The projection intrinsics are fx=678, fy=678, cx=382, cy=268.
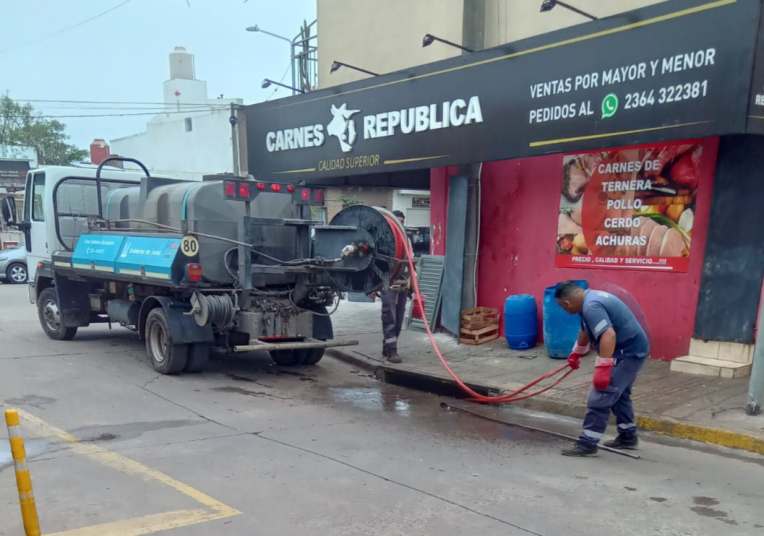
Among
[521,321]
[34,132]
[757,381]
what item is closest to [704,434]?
[757,381]

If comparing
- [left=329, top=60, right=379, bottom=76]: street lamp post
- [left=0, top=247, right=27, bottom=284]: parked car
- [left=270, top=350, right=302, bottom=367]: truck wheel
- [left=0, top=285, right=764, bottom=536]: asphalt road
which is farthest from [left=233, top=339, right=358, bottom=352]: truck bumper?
[left=0, top=247, right=27, bottom=284]: parked car

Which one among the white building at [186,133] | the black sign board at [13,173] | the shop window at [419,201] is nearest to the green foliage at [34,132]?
the white building at [186,133]

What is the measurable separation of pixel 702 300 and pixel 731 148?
1.73 meters

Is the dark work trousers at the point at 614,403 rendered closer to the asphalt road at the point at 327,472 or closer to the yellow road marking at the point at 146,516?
the asphalt road at the point at 327,472

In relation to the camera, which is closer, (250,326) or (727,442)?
(727,442)

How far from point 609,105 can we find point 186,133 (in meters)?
35.1

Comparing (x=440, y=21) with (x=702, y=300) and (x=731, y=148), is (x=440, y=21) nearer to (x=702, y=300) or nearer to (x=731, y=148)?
(x=731, y=148)

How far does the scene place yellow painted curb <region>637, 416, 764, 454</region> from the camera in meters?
5.64

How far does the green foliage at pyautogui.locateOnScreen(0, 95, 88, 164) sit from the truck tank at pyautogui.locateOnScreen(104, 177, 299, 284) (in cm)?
4458

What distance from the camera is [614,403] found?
221 inches

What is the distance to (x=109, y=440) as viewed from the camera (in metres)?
5.82

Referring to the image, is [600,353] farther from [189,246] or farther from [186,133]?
[186,133]

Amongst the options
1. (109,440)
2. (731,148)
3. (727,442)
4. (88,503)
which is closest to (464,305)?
(731,148)

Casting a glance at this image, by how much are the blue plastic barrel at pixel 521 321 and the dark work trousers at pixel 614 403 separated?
12.6 ft
